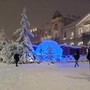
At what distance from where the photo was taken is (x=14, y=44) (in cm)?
3475

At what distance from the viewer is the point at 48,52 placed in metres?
36.5

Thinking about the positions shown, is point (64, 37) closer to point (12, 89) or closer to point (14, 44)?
point (14, 44)

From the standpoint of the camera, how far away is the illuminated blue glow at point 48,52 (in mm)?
36625

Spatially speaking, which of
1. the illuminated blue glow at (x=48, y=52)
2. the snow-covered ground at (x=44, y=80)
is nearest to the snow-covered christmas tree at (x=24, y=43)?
the illuminated blue glow at (x=48, y=52)

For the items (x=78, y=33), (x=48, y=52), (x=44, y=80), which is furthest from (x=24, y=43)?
(x=78, y=33)

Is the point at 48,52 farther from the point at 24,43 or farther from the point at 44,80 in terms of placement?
the point at 44,80

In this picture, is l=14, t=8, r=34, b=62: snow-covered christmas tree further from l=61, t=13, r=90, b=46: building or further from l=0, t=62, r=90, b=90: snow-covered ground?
l=61, t=13, r=90, b=46: building

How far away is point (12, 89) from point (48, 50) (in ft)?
81.7

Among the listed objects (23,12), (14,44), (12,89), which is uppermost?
(23,12)

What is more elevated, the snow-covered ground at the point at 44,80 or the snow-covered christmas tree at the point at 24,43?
the snow-covered christmas tree at the point at 24,43

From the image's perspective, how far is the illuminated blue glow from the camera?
3662 cm

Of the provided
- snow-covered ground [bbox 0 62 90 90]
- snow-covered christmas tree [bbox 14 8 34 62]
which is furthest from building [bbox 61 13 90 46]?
snow-covered ground [bbox 0 62 90 90]

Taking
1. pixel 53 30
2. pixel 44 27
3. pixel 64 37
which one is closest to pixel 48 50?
pixel 64 37

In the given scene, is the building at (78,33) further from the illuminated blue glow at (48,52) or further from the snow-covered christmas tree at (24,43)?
the snow-covered christmas tree at (24,43)
